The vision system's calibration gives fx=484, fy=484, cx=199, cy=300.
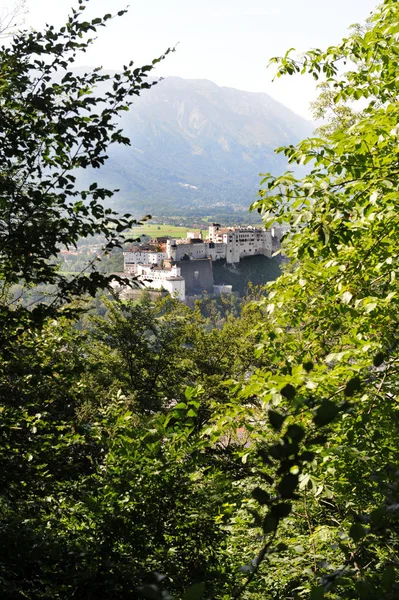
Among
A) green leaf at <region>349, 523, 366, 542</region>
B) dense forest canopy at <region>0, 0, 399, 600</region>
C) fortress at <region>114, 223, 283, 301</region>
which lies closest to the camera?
green leaf at <region>349, 523, 366, 542</region>

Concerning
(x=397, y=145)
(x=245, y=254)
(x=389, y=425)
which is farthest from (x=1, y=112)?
(x=245, y=254)

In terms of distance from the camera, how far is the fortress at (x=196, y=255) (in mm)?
86438

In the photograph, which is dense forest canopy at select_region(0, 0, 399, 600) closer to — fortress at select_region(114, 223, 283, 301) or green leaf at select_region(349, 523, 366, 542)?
green leaf at select_region(349, 523, 366, 542)

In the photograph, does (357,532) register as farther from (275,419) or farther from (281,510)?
(275,419)

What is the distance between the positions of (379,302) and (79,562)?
2.65 m

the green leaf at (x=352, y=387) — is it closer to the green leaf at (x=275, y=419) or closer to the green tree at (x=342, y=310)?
the green leaf at (x=275, y=419)

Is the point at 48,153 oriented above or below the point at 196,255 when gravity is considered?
below

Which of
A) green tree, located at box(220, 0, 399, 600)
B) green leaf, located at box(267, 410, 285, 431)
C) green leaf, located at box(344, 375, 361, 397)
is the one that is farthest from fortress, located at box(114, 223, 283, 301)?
green leaf, located at box(267, 410, 285, 431)

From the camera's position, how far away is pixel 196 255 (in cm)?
9875

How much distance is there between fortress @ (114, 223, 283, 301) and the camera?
8644cm

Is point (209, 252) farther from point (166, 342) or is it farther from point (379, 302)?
point (379, 302)

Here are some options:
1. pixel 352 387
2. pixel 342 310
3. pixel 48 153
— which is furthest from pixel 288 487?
pixel 48 153

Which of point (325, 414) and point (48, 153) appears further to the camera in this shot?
point (48, 153)

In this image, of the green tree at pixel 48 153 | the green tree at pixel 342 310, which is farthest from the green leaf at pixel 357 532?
the green tree at pixel 48 153
